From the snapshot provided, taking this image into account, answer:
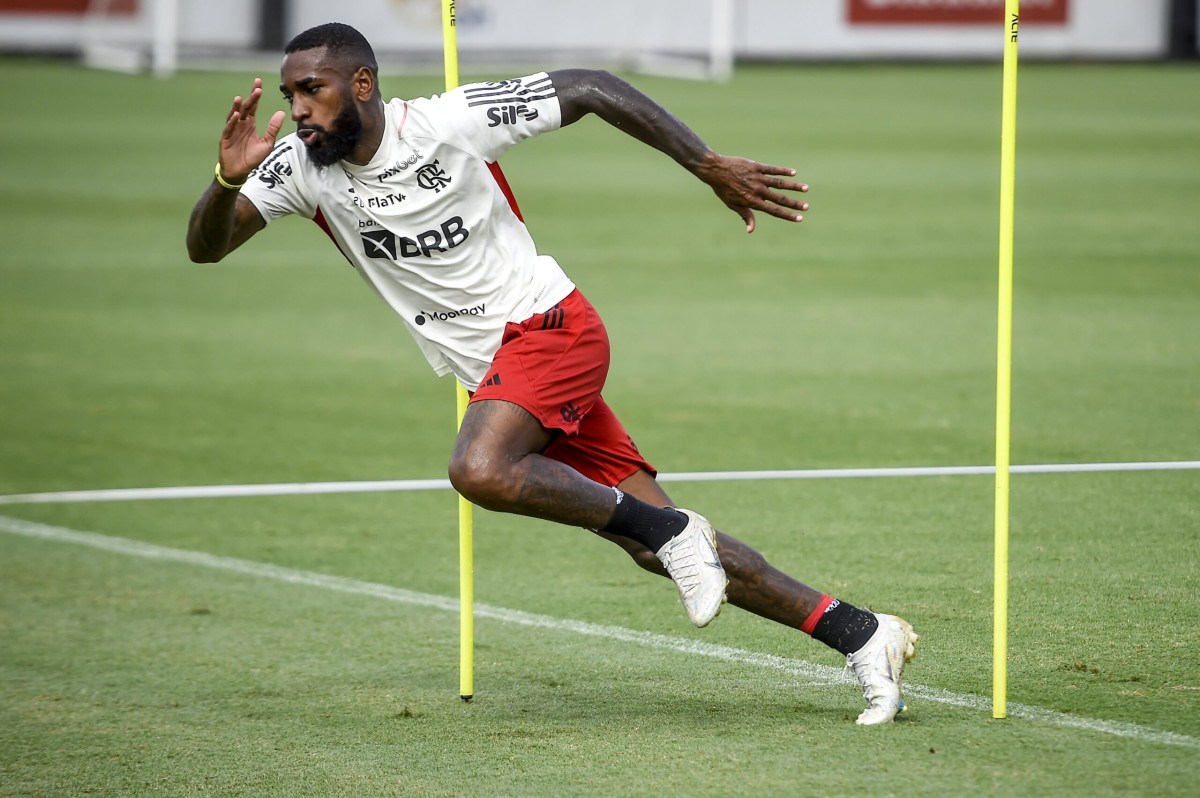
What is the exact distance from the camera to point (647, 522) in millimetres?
5469

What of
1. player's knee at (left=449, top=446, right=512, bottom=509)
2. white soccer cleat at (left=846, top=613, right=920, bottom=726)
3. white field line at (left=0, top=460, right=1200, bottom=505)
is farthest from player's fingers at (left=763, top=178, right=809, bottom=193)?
white field line at (left=0, top=460, right=1200, bottom=505)

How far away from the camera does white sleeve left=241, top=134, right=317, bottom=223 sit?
588cm

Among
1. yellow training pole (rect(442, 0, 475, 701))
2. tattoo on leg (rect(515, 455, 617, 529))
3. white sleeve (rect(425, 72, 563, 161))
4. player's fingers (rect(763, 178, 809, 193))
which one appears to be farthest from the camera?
yellow training pole (rect(442, 0, 475, 701))

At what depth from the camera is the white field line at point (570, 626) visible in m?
5.42

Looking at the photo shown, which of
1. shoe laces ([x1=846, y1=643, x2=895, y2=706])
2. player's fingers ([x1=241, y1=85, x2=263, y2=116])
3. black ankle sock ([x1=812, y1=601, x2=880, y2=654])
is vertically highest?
player's fingers ([x1=241, y1=85, x2=263, y2=116])

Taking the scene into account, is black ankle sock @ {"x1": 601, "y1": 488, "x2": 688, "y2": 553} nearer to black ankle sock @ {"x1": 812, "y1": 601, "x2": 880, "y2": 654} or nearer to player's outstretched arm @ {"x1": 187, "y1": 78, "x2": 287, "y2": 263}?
black ankle sock @ {"x1": 812, "y1": 601, "x2": 880, "y2": 654}

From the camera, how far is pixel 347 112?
225 inches

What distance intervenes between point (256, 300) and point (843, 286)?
568 centimetres

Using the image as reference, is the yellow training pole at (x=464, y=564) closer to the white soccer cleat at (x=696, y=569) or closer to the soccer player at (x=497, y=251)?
the soccer player at (x=497, y=251)

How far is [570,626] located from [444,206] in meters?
2.05

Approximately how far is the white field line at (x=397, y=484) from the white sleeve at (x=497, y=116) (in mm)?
4278

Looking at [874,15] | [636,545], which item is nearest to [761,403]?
[636,545]

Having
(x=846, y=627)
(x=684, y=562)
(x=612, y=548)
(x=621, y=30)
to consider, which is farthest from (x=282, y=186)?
(x=621, y=30)

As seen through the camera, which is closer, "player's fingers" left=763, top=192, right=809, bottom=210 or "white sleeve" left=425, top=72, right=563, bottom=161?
"player's fingers" left=763, top=192, right=809, bottom=210
